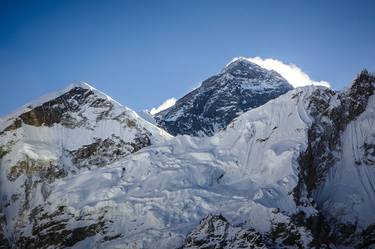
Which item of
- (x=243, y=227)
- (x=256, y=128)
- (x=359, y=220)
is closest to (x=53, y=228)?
(x=243, y=227)

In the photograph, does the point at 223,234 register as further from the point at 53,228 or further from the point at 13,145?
the point at 13,145

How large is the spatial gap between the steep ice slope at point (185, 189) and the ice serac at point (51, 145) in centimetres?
511

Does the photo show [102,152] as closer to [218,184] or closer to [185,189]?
[185,189]

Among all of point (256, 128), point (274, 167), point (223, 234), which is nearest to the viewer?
point (223, 234)

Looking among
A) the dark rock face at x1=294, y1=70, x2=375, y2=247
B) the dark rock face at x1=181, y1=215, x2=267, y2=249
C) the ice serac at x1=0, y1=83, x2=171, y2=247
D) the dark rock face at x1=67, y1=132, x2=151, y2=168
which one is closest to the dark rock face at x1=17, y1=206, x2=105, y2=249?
the ice serac at x1=0, y1=83, x2=171, y2=247

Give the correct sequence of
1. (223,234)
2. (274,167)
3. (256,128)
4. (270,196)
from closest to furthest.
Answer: (223,234)
(270,196)
(274,167)
(256,128)

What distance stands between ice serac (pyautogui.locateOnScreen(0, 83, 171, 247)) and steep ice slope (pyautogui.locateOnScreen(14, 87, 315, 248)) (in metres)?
5.11

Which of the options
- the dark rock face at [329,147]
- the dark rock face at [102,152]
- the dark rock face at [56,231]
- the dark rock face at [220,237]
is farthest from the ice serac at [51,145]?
the dark rock face at [220,237]

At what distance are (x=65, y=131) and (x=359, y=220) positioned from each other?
83.6 m

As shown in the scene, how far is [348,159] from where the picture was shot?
173 m

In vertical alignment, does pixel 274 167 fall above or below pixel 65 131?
below

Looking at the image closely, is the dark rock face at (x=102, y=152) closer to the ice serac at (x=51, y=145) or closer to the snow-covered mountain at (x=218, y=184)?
the ice serac at (x=51, y=145)

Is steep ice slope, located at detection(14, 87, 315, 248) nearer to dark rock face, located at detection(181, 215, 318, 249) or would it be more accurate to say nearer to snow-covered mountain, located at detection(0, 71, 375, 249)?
snow-covered mountain, located at detection(0, 71, 375, 249)

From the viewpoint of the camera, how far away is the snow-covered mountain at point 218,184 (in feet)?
480
